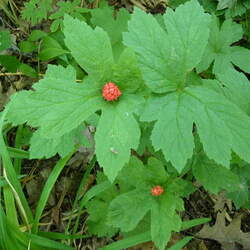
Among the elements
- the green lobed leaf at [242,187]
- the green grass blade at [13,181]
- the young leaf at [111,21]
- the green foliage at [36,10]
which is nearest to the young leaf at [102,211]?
the green grass blade at [13,181]

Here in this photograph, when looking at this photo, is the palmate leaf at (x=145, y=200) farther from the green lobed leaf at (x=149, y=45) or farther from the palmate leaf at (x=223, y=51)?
the palmate leaf at (x=223, y=51)

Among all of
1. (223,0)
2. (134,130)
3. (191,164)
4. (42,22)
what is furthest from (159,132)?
(42,22)

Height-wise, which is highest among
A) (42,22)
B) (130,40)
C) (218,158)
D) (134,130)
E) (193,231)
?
Result: (130,40)

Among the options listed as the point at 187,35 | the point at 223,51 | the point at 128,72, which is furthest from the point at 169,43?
the point at 223,51

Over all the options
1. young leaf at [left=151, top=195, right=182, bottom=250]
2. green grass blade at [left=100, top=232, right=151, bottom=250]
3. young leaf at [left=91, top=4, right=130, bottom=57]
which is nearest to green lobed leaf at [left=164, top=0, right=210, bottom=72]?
young leaf at [left=151, top=195, right=182, bottom=250]

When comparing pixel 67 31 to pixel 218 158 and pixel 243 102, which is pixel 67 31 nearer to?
pixel 218 158

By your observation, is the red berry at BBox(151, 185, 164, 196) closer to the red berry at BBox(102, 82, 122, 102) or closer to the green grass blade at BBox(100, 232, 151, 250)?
the green grass blade at BBox(100, 232, 151, 250)
